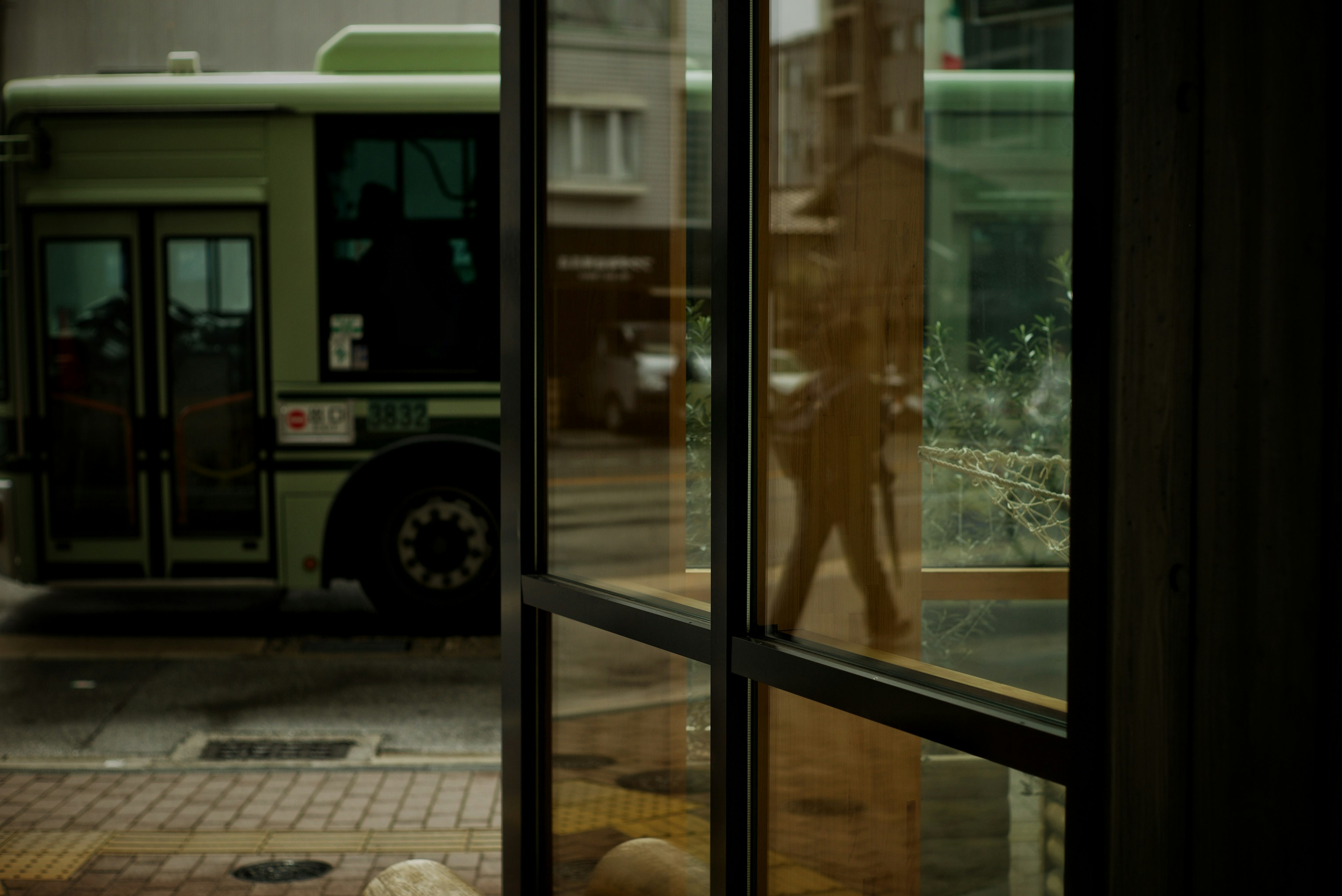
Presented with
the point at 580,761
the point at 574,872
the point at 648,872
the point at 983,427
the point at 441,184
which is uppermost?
the point at 441,184

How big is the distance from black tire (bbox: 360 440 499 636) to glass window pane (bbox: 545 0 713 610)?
4999 millimetres

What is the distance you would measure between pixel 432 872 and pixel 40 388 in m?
5.51

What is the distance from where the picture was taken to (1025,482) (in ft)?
4.87

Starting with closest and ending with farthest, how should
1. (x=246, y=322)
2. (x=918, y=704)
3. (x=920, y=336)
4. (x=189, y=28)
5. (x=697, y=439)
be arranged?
(x=918, y=704), (x=920, y=336), (x=697, y=439), (x=246, y=322), (x=189, y=28)

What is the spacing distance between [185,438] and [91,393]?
64 centimetres

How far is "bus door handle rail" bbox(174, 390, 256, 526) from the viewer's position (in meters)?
7.30

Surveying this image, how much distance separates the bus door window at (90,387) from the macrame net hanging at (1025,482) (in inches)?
266

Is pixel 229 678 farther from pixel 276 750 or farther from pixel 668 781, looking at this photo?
pixel 668 781

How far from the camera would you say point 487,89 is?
732 centimetres

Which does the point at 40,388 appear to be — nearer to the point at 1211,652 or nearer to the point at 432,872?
the point at 432,872

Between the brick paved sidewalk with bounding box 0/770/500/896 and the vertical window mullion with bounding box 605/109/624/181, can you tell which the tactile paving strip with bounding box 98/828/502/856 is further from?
the vertical window mullion with bounding box 605/109/624/181

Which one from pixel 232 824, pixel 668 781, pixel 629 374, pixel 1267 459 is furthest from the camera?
pixel 232 824

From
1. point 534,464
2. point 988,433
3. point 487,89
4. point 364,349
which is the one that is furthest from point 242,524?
point 988,433

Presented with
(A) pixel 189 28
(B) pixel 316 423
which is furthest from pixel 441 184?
(A) pixel 189 28
